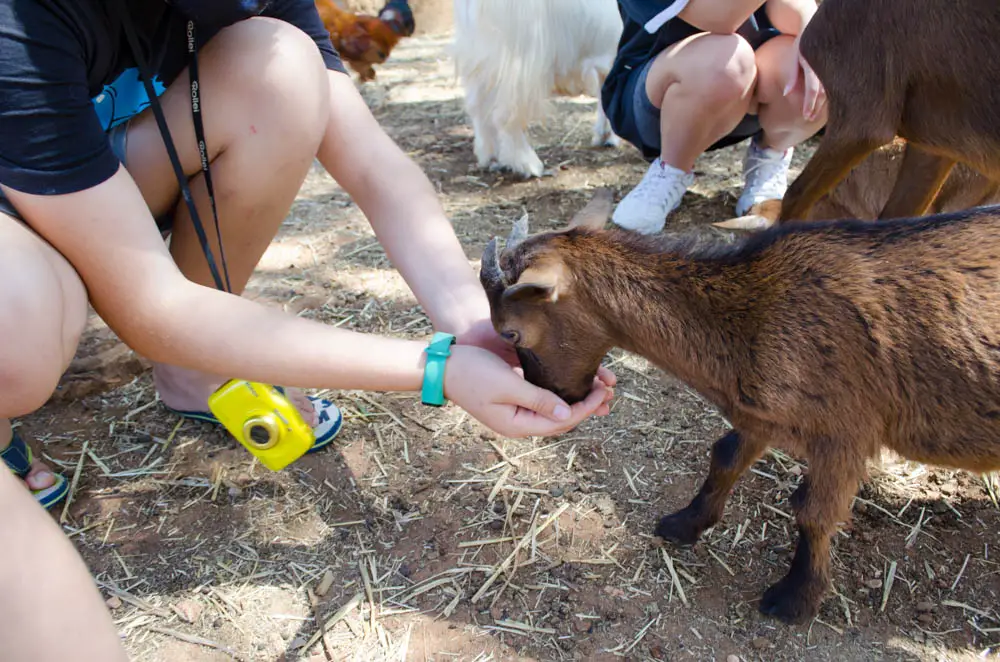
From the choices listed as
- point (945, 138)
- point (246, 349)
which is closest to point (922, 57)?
point (945, 138)

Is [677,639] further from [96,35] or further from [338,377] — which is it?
[96,35]

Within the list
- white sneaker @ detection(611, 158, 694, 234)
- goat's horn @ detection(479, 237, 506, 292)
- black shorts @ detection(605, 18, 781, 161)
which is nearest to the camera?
goat's horn @ detection(479, 237, 506, 292)

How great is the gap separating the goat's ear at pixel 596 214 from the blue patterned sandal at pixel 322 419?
1.10 metres

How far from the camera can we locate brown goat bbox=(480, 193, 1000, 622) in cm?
198

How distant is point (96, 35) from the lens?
6.34 ft

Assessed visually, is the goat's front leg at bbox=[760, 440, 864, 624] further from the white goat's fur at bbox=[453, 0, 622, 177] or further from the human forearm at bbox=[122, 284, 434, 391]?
the white goat's fur at bbox=[453, 0, 622, 177]

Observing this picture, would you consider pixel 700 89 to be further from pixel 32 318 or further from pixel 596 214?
pixel 32 318

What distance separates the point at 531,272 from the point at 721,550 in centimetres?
106

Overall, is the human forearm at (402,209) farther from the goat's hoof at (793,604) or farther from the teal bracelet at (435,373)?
the goat's hoof at (793,604)

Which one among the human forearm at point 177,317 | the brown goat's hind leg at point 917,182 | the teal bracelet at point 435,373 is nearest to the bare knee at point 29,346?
Answer: the human forearm at point 177,317

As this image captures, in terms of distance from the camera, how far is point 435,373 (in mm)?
1999

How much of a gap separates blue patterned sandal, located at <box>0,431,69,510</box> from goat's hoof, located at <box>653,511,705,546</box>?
1.93 meters

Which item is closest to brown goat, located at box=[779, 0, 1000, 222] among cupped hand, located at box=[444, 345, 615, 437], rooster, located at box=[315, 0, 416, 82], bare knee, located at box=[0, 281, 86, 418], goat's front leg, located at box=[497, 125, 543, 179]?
cupped hand, located at box=[444, 345, 615, 437]

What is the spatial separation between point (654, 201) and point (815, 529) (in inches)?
89.9
